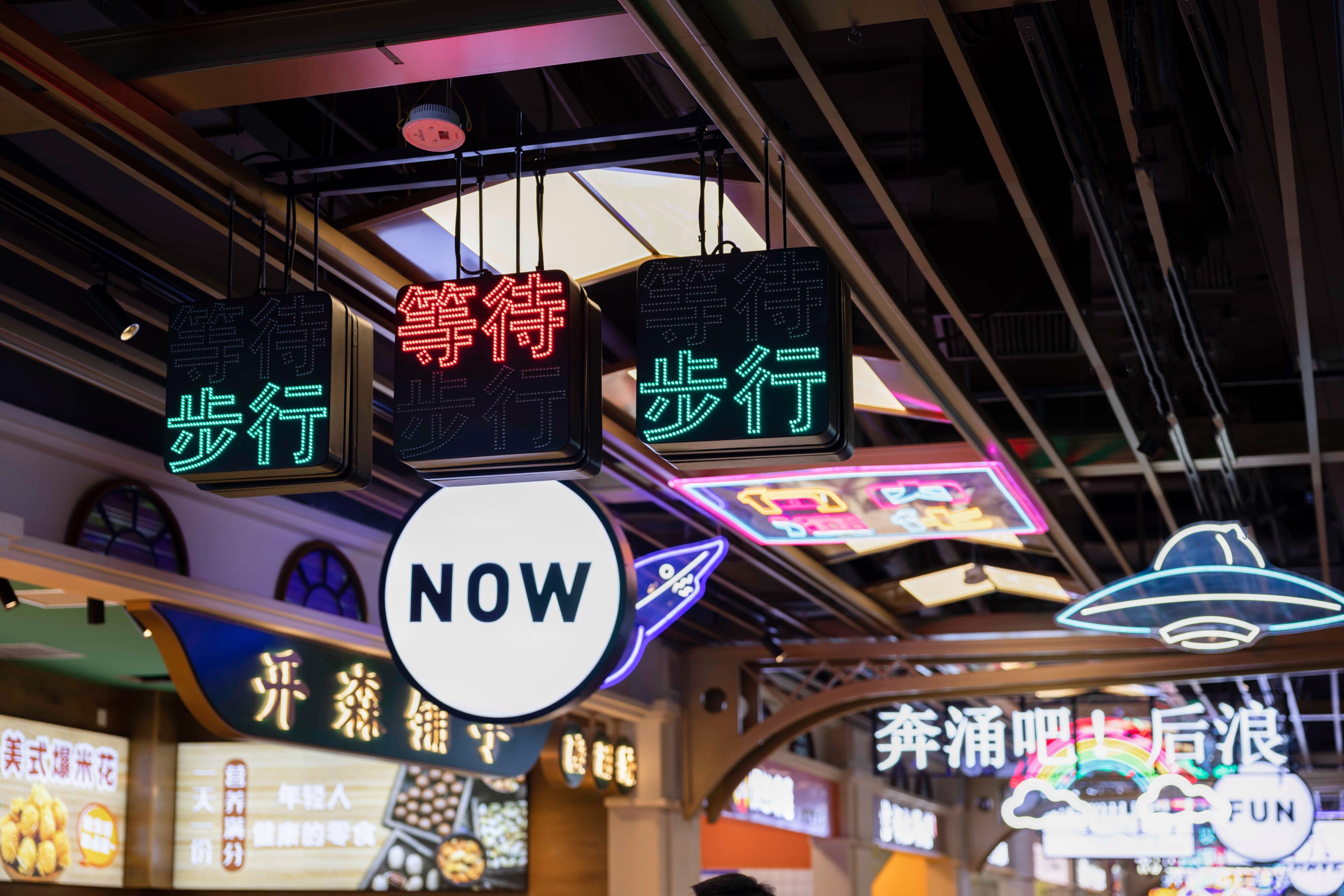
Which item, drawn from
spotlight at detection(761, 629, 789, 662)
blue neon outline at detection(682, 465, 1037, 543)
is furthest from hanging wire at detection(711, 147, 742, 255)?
spotlight at detection(761, 629, 789, 662)

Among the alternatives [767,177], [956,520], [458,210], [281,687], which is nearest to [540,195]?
[458,210]

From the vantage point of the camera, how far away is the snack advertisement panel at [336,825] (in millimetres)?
9875

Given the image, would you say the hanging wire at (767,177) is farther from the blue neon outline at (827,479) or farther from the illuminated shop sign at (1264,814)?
the illuminated shop sign at (1264,814)

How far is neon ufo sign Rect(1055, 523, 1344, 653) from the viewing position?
6.48 m

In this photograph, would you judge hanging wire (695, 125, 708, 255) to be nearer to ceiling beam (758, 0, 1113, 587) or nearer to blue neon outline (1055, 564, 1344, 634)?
ceiling beam (758, 0, 1113, 587)

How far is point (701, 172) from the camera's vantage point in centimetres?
381

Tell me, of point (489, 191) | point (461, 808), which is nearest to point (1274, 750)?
point (461, 808)

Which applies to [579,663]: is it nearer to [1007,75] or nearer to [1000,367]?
[1000,367]

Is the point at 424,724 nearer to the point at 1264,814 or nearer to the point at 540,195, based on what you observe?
the point at 540,195

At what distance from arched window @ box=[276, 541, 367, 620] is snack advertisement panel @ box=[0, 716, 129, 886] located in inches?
93.6

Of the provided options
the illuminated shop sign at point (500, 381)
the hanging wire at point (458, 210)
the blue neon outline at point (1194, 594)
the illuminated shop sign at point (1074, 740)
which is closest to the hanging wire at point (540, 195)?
the illuminated shop sign at point (500, 381)

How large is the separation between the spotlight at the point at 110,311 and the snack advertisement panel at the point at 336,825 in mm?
5431

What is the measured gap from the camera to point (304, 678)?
702 centimetres

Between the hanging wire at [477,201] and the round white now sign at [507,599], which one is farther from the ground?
the hanging wire at [477,201]
